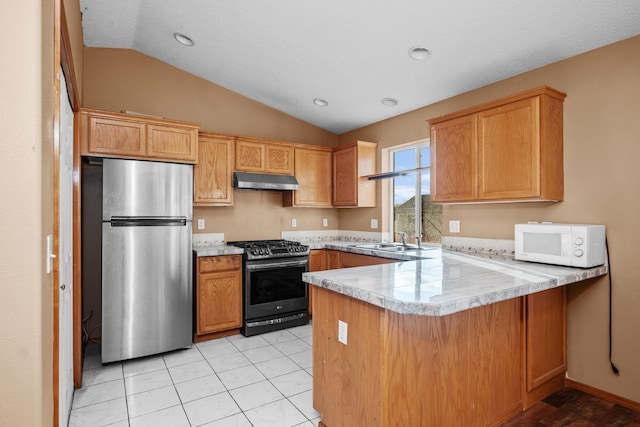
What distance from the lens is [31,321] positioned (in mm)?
1003

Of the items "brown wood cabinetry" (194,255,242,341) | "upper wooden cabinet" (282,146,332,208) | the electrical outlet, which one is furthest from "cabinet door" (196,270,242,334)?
the electrical outlet

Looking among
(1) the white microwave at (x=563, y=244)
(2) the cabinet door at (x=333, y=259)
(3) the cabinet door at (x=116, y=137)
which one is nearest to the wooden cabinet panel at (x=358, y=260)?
(2) the cabinet door at (x=333, y=259)

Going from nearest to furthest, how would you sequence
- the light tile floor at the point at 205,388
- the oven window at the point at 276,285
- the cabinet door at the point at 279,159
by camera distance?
the light tile floor at the point at 205,388, the oven window at the point at 276,285, the cabinet door at the point at 279,159

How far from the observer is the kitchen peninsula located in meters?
1.61

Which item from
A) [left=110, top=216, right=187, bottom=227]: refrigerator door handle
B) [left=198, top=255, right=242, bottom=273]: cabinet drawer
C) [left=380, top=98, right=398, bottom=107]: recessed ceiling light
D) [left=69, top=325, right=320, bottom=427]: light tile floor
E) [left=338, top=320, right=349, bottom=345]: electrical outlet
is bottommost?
[left=69, top=325, right=320, bottom=427]: light tile floor

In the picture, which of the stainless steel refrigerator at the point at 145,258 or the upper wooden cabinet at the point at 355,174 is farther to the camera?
the upper wooden cabinet at the point at 355,174

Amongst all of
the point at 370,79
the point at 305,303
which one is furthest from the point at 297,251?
the point at 370,79

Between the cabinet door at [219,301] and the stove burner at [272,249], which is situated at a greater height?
the stove burner at [272,249]

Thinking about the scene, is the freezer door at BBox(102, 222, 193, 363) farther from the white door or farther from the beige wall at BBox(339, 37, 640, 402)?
the beige wall at BBox(339, 37, 640, 402)

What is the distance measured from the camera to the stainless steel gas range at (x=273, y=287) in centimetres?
370

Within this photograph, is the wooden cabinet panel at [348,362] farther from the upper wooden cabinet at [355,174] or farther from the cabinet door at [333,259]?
the upper wooden cabinet at [355,174]

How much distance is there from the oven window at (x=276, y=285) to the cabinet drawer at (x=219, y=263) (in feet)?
0.69

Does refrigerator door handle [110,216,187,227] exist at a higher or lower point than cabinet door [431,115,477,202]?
lower

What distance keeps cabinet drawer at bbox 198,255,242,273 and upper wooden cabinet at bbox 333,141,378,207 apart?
1666 millimetres
